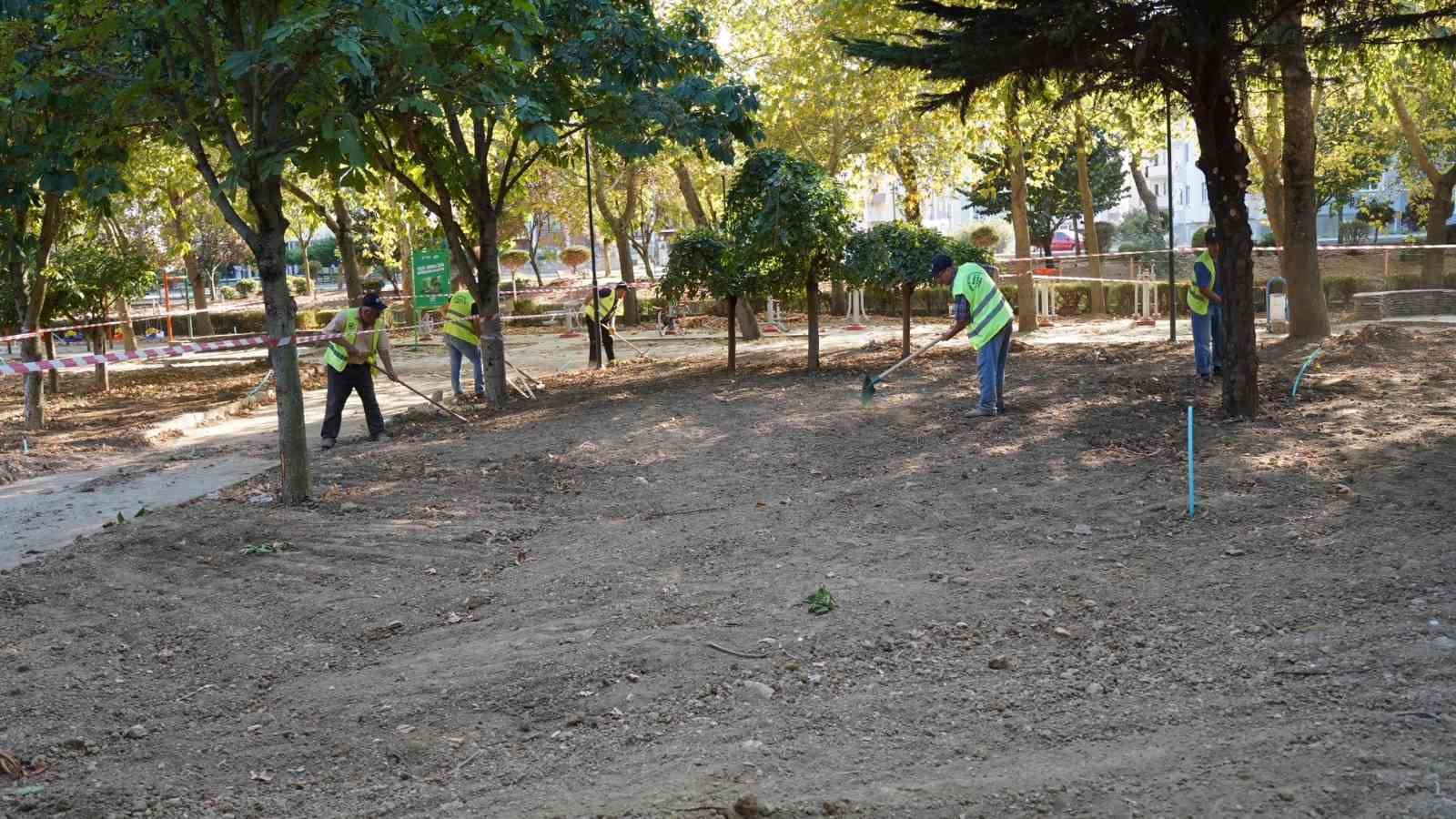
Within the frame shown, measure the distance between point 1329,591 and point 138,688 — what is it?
17.9 feet

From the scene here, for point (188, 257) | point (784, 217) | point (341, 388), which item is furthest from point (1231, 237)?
point (188, 257)

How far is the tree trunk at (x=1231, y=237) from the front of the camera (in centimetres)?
1002

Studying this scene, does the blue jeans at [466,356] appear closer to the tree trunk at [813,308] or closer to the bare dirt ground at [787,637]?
the tree trunk at [813,308]

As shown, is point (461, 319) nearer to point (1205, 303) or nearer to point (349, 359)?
point (349, 359)

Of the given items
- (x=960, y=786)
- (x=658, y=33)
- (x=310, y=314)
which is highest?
(x=658, y=33)

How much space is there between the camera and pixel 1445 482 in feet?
24.8

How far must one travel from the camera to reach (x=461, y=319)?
15203mm

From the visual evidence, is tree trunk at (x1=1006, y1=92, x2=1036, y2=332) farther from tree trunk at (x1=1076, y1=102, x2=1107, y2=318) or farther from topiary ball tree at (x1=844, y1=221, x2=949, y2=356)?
topiary ball tree at (x1=844, y1=221, x2=949, y2=356)

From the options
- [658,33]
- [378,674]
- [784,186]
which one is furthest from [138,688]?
[784,186]

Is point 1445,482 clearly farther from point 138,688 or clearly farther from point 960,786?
point 138,688

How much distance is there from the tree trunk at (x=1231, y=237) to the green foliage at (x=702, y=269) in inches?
258

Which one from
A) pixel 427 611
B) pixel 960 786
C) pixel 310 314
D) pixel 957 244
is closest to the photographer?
pixel 960 786

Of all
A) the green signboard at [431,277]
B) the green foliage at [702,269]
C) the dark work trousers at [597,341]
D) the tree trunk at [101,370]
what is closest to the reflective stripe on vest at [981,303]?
the green foliage at [702,269]

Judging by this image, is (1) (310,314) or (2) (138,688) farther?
(1) (310,314)
